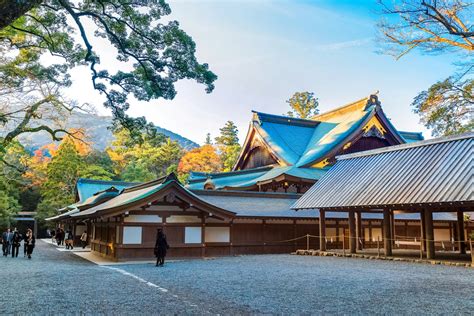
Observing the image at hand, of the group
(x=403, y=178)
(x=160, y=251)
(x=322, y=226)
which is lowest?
(x=160, y=251)

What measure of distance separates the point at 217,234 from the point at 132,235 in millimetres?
4497

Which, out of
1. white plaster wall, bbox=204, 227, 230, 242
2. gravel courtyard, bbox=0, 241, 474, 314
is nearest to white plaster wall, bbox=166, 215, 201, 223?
white plaster wall, bbox=204, 227, 230, 242

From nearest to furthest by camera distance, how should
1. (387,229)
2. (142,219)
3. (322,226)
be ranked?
(387,229) < (142,219) < (322,226)

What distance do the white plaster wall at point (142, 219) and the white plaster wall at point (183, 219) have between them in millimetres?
551

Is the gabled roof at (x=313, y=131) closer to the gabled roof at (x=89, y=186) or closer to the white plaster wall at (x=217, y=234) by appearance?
the white plaster wall at (x=217, y=234)

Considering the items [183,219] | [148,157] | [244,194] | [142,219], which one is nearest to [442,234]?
[244,194]

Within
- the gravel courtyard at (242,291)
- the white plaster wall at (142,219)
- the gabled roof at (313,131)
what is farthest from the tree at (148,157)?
the gravel courtyard at (242,291)

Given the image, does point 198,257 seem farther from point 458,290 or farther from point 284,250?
point 458,290

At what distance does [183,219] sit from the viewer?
1956 centimetres

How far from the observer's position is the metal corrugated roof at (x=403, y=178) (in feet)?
50.1

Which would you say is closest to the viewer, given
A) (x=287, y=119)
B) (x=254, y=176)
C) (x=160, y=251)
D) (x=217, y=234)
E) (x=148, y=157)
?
(x=160, y=251)

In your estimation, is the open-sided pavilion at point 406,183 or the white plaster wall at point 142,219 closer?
the open-sided pavilion at point 406,183

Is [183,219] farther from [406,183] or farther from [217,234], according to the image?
[406,183]

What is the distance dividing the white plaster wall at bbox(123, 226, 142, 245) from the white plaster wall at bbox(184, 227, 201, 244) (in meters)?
2.21
